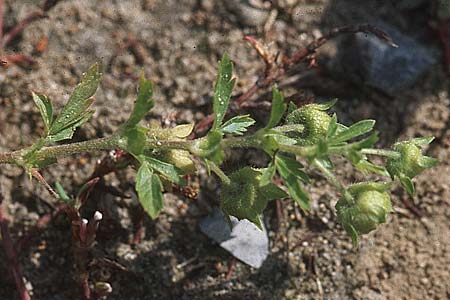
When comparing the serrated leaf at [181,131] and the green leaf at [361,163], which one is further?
the serrated leaf at [181,131]

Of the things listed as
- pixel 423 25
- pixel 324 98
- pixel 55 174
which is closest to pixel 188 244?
pixel 55 174

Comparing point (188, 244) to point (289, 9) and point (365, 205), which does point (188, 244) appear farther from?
point (289, 9)

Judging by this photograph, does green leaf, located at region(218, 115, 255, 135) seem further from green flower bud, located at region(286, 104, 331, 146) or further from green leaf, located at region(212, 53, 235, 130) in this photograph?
green flower bud, located at region(286, 104, 331, 146)

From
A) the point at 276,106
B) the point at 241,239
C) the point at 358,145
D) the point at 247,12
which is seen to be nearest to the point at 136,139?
the point at 276,106

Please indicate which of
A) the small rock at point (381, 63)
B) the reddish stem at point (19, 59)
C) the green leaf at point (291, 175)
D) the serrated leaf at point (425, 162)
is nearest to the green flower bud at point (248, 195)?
the green leaf at point (291, 175)

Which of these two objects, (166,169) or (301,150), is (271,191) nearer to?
(301,150)

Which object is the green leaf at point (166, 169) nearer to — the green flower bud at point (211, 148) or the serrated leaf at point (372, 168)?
the green flower bud at point (211, 148)
